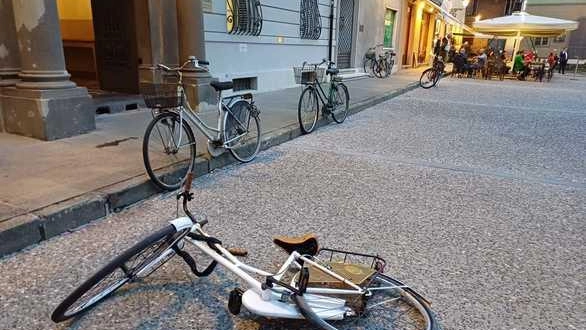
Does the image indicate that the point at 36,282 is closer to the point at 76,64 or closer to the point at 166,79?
the point at 166,79

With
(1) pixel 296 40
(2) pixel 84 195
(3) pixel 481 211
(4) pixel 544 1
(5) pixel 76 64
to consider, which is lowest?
(3) pixel 481 211

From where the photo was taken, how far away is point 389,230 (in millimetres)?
3455

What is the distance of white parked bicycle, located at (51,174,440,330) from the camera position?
211 centimetres

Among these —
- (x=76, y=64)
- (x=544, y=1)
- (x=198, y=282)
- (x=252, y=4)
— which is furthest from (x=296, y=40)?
(x=544, y=1)

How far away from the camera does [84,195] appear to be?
342 cm

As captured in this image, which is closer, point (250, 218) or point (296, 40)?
point (250, 218)

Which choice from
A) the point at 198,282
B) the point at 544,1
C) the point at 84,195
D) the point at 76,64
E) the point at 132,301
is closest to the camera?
the point at 132,301

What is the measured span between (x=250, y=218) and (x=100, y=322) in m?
1.54

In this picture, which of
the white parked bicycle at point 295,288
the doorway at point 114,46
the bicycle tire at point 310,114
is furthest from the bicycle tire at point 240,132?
the doorway at point 114,46

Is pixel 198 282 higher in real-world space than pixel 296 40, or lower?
lower

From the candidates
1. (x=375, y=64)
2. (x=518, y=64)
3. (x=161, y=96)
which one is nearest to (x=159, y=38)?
(x=161, y=96)

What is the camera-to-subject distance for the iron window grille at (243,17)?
8.40 metres

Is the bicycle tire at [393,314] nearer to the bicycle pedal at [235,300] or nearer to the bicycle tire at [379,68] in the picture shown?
the bicycle pedal at [235,300]

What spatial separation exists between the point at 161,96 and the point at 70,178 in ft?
3.53
